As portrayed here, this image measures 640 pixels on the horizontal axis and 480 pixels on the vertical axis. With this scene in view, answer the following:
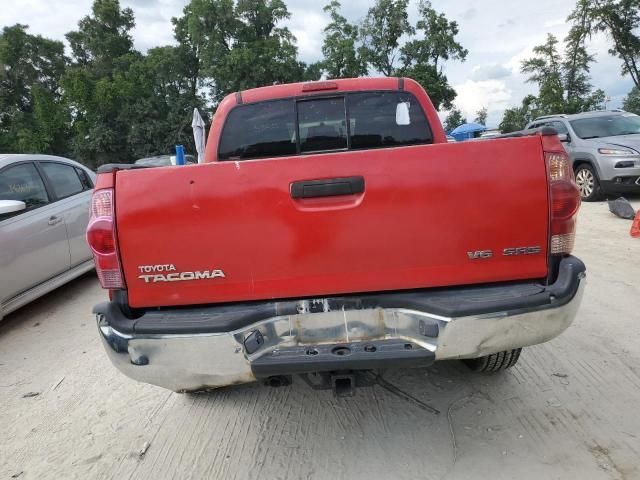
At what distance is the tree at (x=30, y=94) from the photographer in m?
31.1

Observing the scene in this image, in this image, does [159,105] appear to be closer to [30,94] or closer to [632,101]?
[30,94]

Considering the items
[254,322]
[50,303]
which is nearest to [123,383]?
[254,322]

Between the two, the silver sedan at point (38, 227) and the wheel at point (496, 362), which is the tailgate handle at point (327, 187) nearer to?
the wheel at point (496, 362)

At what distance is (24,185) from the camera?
4957mm

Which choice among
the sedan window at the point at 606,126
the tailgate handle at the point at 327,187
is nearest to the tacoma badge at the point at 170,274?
the tailgate handle at the point at 327,187

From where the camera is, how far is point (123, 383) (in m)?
3.34

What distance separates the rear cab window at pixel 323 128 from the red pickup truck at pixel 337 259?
1.39 metres

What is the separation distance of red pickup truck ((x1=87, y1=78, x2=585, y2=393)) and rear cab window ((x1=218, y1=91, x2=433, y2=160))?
139cm

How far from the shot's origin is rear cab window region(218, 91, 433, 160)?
→ 11.2 feet

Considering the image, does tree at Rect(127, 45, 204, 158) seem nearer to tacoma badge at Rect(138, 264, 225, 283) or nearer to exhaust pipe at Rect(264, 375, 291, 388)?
tacoma badge at Rect(138, 264, 225, 283)

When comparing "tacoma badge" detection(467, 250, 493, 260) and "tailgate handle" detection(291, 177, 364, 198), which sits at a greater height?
"tailgate handle" detection(291, 177, 364, 198)

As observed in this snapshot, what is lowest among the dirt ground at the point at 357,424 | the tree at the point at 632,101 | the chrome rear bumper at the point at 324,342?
the dirt ground at the point at 357,424

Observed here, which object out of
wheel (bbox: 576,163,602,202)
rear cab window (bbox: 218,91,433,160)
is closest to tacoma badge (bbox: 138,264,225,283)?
rear cab window (bbox: 218,91,433,160)

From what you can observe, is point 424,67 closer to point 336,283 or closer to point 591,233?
point 591,233
